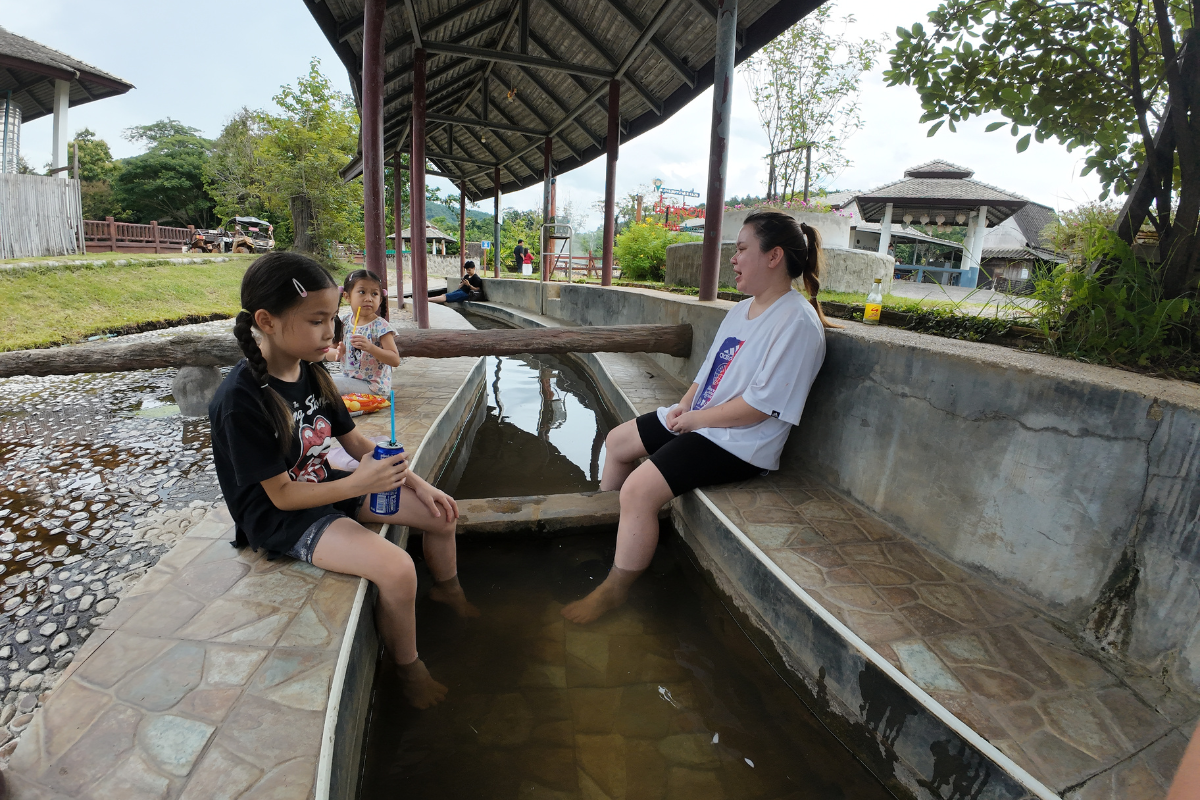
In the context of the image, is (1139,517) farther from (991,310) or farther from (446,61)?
(446,61)

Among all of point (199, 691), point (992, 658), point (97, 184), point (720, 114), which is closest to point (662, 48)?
point (720, 114)

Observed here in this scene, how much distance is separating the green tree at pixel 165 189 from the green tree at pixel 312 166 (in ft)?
62.5

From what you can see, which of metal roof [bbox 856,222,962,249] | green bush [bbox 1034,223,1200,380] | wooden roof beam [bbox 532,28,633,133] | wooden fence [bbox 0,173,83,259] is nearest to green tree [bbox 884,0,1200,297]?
green bush [bbox 1034,223,1200,380]

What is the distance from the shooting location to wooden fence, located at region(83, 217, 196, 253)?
1786cm

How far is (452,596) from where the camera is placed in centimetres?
259

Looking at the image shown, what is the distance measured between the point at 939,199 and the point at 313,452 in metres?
15.8

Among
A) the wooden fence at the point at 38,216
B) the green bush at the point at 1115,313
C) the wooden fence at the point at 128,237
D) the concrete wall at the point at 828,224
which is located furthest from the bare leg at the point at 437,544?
the wooden fence at the point at 128,237

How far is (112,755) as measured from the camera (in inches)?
54.1

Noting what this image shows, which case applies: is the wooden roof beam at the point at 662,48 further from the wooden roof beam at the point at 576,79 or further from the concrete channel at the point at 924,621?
the concrete channel at the point at 924,621

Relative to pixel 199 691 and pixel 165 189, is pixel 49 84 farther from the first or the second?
pixel 165 189

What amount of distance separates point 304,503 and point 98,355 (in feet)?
13.3

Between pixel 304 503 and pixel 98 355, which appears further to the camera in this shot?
pixel 98 355

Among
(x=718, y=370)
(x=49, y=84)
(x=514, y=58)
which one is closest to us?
(x=718, y=370)

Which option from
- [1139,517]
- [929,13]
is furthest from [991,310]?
[1139,517]
